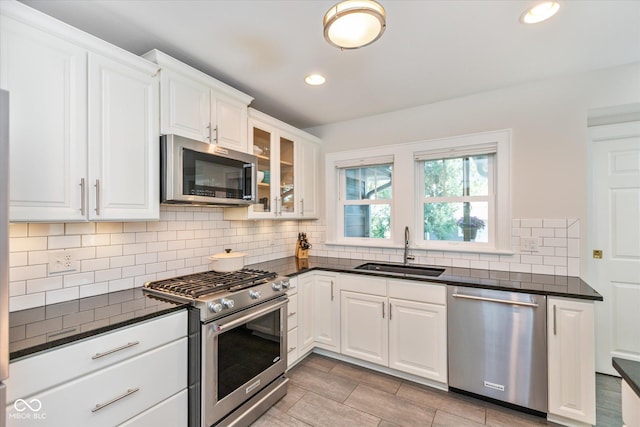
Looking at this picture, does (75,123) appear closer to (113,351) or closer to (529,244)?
(113,351)

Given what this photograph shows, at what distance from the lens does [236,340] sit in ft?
5.96

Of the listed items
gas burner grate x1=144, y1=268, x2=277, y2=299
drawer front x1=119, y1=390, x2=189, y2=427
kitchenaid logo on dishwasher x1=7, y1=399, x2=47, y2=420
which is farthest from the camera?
gas burner grate x1=144, y1=268, x2=277, y2=299

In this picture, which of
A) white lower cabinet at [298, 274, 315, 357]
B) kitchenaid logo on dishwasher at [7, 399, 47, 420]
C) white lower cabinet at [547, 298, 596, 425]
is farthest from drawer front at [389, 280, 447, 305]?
kitchenaid logo on dishwasher at [7, 399, 47, 420]

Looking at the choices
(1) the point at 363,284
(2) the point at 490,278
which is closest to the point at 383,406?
(1) the point at 363,284

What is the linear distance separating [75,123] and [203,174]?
0.73m

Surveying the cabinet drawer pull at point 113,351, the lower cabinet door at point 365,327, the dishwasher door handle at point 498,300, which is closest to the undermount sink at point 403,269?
the lower cabinet door at point 365,327

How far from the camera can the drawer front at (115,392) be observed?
3.73 feet

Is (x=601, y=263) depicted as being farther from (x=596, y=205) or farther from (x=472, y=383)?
(x=472, y=383)

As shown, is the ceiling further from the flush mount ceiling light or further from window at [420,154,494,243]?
window at [420,154,494,243]

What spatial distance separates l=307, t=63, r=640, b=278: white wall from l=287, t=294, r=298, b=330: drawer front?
208cm

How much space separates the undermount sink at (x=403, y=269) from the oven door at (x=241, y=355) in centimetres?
100

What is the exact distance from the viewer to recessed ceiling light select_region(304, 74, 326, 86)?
225cm

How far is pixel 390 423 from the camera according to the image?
192 cm

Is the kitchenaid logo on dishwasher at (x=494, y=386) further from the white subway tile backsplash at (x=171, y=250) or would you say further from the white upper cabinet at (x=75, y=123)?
the white upper cabinet at (x=75, y=123)
